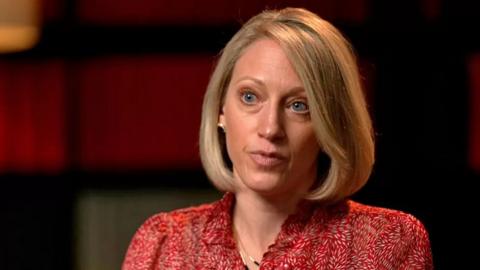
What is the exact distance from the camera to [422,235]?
5.54ft

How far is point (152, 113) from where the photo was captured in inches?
106

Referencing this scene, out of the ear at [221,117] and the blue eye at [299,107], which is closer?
the blue eye at [299,107]

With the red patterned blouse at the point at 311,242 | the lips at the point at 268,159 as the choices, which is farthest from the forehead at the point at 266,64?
the red patterned blouse at the point at 311,242

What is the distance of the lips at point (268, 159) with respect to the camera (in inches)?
62.8

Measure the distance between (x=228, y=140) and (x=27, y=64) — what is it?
44.7 inches

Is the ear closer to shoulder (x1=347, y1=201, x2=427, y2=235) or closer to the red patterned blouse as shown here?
the red patterned blouse

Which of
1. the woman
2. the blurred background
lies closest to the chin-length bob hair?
the woman

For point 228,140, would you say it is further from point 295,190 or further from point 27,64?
point 27,64

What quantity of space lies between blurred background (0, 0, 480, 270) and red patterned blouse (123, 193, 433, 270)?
0.92 meters

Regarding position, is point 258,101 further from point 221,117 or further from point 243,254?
point 243,254

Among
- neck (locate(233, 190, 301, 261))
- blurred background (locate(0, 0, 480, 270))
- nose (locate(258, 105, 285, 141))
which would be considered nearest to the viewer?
nose (locate(258, 105, 285, 141))

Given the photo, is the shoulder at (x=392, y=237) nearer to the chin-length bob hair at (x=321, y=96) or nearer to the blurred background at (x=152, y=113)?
the chin-length bob hair at (x=321, y=96)

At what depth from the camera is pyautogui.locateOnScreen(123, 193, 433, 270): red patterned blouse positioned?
1.66 m

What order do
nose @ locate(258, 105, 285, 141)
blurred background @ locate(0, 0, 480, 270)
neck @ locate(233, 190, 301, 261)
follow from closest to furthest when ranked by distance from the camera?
nose @ locate(258, 105, 285, 141)
neck @ locate(233, 190, 301, 261)
blurred background @ locate(0, 0, 480, 270)
